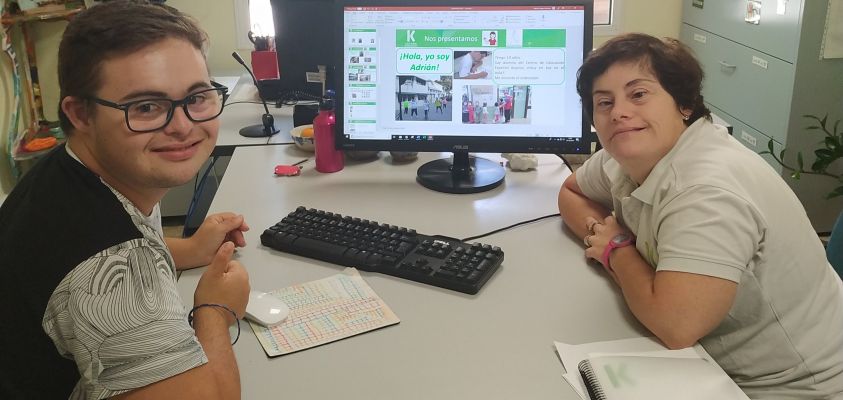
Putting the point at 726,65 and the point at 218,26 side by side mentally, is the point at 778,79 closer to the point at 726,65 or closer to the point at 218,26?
the point at 726,65

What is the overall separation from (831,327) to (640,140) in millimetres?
478

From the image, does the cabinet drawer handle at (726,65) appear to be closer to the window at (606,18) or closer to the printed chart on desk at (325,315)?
the window at (606,18)

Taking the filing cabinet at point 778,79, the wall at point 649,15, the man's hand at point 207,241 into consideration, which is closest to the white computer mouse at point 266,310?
the man's hand at point 207,241

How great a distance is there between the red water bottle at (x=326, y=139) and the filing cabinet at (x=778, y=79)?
5.22ft

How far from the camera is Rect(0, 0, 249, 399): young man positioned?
98 centimetres

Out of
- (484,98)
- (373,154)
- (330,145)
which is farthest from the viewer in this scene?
(373,154)


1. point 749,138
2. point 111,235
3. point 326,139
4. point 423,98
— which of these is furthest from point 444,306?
point 749,138

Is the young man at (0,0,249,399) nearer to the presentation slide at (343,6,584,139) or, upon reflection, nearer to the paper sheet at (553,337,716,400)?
the paper sheet at (553,337,716,400)

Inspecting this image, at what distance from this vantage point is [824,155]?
3.09m

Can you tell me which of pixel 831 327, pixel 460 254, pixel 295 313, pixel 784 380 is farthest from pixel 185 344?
pixel 831 327

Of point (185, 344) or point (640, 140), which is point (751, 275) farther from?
point (185, 344)

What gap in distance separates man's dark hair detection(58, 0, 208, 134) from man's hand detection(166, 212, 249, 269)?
495 millimetres

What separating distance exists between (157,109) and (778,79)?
2901 mm

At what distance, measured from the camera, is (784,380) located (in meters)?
1.29
